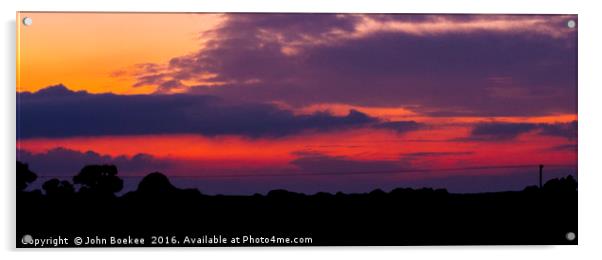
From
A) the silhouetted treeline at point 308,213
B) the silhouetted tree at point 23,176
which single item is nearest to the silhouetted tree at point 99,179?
the silhouetted treeline at point 308,213

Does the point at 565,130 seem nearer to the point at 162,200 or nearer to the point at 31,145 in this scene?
the point at 162,200

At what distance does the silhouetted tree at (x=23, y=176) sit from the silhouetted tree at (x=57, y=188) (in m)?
0.09

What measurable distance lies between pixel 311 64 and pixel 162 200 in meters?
1.24

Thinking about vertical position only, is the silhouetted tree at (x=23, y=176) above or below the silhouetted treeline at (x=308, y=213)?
above

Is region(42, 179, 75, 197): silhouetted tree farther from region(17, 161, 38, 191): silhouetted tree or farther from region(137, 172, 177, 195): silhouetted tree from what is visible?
region(137, 172, 177, 195): silhouetted tree

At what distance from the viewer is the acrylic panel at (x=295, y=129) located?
698cm

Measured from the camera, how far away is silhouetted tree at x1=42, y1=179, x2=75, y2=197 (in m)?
6.96

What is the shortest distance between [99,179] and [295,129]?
1233 millimetres

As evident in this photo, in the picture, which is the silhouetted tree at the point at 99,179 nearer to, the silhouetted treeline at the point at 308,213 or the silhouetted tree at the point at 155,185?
the silhouetted treeline at the point at 308,213

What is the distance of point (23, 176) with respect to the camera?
6914 millimetres

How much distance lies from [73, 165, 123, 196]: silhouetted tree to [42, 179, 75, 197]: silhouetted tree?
54 millimetres

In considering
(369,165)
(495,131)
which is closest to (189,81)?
(369,165)

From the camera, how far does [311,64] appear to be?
7066 millimetres

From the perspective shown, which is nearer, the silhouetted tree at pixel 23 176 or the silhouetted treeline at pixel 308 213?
the silhouetted tree at pixel 23 176
